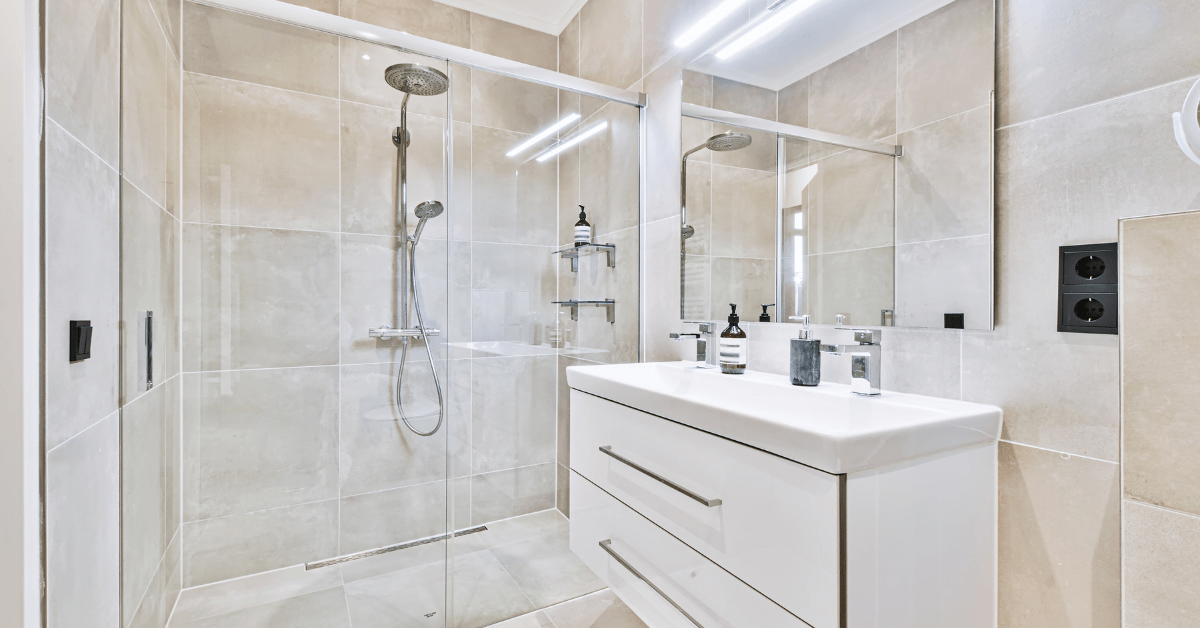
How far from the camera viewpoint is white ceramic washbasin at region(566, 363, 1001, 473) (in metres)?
0.75

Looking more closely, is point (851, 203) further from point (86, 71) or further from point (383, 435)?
point (86, 71)

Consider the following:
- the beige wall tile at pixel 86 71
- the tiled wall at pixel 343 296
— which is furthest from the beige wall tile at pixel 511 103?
the beige wall tile at pixel 86 71

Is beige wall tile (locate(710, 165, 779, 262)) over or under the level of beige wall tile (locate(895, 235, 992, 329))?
over

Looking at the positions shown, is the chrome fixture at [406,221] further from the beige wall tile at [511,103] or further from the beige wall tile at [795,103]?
the beige wall tile at [795,103]

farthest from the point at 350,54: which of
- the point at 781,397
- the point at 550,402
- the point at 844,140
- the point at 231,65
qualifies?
the point at 781,397

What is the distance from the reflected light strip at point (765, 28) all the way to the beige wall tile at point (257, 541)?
6.18 ft

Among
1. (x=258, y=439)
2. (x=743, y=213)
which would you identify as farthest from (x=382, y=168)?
(x=743, y=213)

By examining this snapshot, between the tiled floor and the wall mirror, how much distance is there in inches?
42.9

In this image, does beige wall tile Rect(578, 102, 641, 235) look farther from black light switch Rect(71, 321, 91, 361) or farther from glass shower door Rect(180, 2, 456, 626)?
black light switch Rect(71, 321, 91, 361)

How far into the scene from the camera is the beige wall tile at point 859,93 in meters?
1.14

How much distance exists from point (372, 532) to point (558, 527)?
63cm

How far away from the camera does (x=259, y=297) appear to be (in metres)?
1.46

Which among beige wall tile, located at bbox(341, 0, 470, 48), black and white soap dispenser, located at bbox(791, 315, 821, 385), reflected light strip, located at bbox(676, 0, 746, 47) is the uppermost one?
beige wall tile, located at bbox(341, 0, 470, 48)

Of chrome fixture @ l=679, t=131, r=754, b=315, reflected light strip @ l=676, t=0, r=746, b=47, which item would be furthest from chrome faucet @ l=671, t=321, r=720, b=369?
reflected light strip @ l=676, t=0, r=746, b=47
